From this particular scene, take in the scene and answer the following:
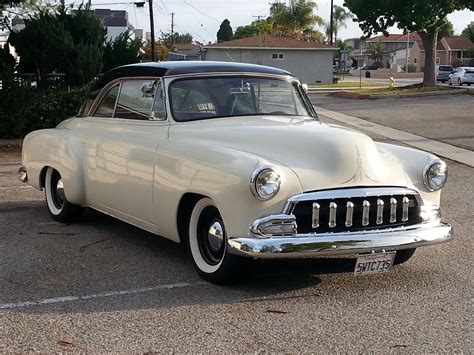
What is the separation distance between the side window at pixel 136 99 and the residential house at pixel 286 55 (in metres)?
47.3

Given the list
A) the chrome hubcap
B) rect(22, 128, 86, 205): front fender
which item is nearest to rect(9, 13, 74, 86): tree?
rect(22, 128, 86, 205): front fender

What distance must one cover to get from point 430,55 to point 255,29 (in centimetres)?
5173

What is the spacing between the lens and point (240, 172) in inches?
193

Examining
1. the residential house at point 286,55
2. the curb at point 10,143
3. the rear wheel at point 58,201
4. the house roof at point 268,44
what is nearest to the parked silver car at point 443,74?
the residential house at point 286,55

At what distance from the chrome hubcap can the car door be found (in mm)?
771

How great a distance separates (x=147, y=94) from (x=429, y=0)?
28190 mm

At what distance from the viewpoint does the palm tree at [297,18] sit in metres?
71.6

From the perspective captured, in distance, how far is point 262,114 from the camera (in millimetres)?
6301

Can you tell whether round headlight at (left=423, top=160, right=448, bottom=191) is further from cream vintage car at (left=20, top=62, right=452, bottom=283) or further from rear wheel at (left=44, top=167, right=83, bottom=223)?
rear wheel at (left=44, top=167, right=83, bottom=223)

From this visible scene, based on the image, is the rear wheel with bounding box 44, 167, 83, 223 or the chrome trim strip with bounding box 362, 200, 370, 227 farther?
the rear wheel with bounding box 44, 167, 83, 223

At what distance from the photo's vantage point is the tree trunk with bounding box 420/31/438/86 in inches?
1336

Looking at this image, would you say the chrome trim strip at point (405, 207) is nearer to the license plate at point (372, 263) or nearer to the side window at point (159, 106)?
the license plate at point (372, 263)

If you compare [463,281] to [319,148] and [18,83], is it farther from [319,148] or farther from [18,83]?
[18,83]

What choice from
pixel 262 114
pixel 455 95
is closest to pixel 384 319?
pixel 262 114
